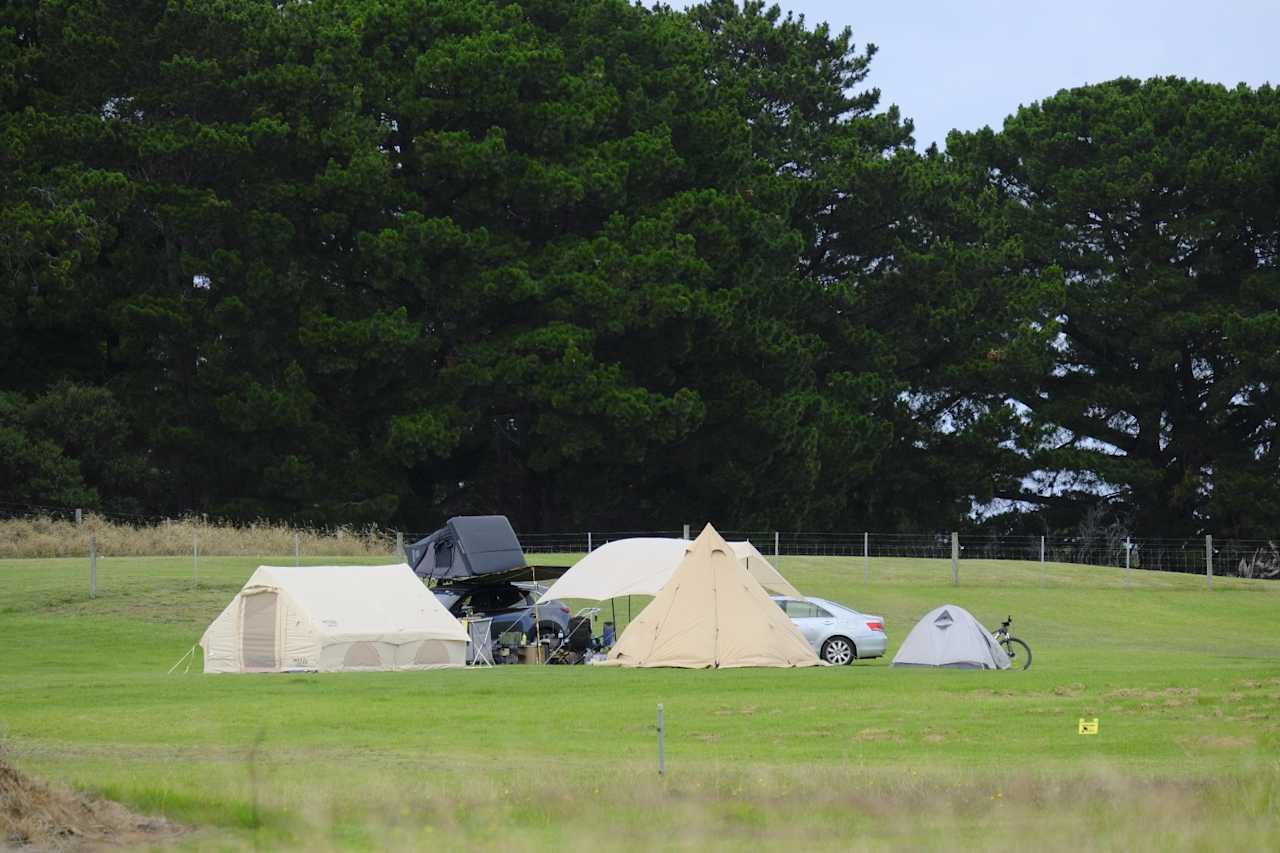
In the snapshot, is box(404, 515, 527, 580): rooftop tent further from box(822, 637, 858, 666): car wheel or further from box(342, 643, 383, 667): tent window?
box(822, 637, 858, 666): car wheel

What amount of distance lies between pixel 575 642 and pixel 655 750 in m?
12.6

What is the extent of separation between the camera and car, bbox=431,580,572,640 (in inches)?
1244

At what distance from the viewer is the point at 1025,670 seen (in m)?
26.4

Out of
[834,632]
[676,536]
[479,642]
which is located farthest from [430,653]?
[676,536]

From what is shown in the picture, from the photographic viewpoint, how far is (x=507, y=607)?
1296 inches

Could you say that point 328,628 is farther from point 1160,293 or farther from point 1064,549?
point 1160,293

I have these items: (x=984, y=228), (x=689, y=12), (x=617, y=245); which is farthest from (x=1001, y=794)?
(x=689, y=12)

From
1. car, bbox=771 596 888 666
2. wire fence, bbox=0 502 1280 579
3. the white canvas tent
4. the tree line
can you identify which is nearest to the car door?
car, bbox=771 596 888 666

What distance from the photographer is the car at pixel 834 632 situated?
30.7 metres

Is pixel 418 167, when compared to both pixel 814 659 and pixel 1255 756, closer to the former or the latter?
pixel 814 659

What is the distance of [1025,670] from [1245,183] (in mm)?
44801

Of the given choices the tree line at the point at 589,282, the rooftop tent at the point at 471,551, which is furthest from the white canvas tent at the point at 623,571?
the tree line at the point at 589,282

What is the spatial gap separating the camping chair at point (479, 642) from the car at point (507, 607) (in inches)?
10.6

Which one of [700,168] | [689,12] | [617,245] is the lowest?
[617,245]
